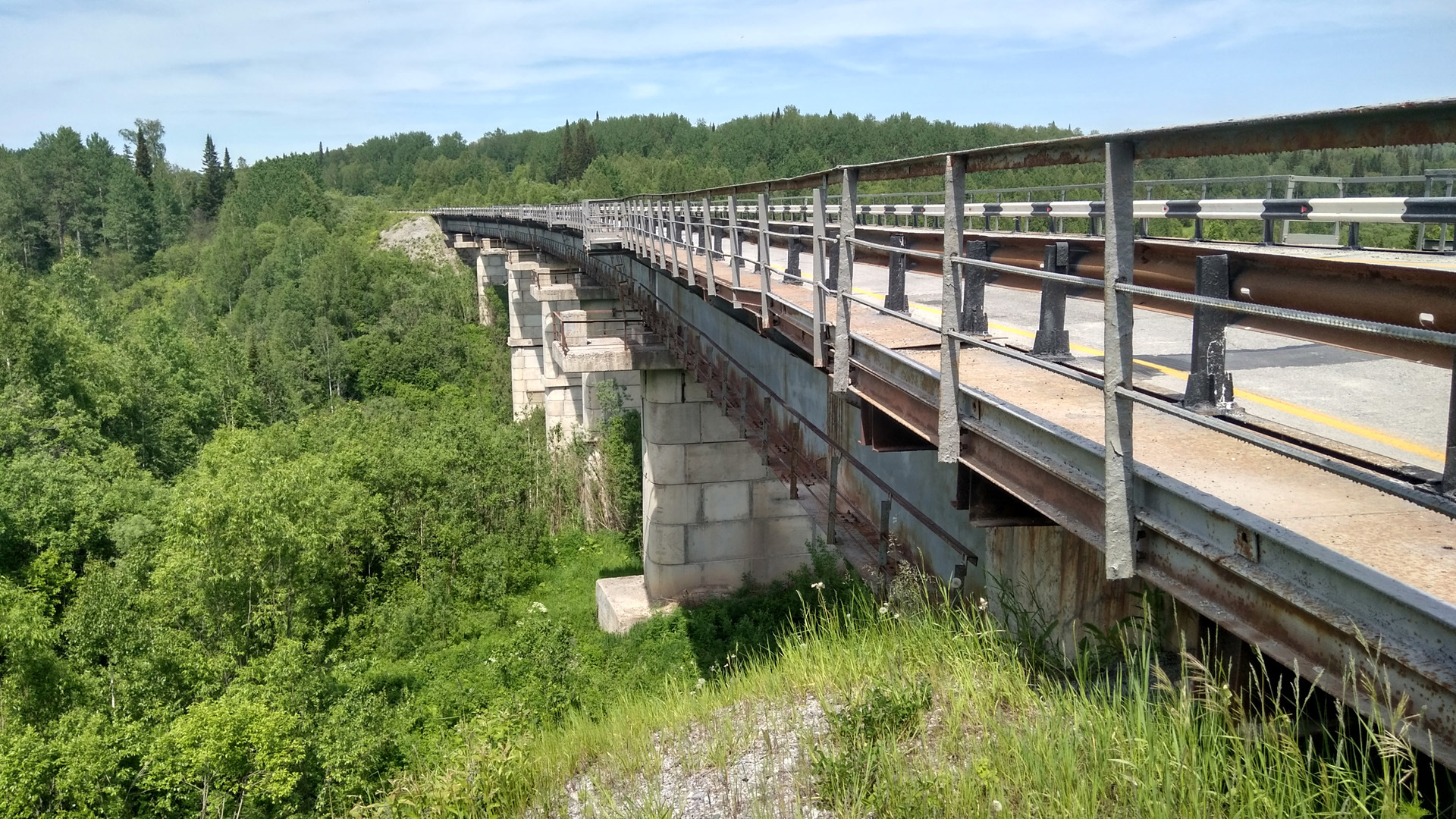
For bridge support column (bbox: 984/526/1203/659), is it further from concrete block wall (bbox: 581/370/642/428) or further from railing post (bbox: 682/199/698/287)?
concrete block wall (bbox: 581/370/642/428)

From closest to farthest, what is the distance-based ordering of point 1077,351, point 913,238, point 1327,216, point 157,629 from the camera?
point 1077,351 → point 1327,216 → point 913,238 → point 157,629

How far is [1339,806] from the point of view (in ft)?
10.7

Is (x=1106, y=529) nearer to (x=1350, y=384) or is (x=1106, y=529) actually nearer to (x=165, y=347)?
(x=1350, y=384)

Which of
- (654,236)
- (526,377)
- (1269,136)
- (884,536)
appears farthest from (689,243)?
(526,377)

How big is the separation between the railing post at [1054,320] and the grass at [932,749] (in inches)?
54.6

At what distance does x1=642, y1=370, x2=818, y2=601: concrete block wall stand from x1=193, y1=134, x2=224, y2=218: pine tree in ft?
486

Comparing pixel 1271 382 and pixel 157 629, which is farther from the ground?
pixel 1271 382

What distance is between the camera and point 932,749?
481cm

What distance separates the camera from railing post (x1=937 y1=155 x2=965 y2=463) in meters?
4.68

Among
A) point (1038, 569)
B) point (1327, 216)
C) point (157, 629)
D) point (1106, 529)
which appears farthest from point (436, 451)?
point (1106, 529)

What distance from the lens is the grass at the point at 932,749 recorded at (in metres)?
3.44

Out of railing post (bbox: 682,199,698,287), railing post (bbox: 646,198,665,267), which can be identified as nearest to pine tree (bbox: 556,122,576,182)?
railing post (bbox: 646,198,665,267)

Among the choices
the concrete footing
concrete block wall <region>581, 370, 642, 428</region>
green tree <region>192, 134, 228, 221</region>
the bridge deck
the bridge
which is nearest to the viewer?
the bridge

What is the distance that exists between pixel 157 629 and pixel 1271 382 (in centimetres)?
2075
